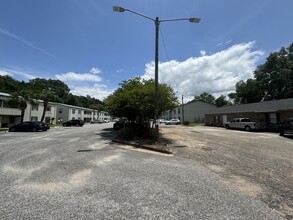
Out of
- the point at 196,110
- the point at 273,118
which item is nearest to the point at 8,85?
the point at 196,110

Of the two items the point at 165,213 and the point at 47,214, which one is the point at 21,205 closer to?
the point at 47,214

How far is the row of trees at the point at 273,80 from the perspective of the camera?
4306cm

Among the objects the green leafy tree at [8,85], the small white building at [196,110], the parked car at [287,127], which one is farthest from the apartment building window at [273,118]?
the green leafy tree at [8,85]

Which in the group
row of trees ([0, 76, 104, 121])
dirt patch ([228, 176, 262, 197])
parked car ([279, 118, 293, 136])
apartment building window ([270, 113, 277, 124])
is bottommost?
dirt patch ([228, 176, 262, 197])

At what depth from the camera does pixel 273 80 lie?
45312 millimetres

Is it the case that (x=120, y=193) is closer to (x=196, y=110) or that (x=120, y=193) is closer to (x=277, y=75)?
(x=277, y=75)

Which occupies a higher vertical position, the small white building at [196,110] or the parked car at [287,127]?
the small white building at [196,110]

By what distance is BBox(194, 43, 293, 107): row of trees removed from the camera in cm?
4306

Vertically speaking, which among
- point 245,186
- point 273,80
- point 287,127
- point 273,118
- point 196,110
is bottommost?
point 245,186

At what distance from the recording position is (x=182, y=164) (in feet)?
23.9

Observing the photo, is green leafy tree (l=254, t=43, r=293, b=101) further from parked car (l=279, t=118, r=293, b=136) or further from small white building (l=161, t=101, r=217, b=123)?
parked car (l=279, t=118, r=293, b=136)

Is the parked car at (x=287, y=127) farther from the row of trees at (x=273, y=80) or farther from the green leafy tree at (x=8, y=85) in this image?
the green leafy tree at (x=8, y=85)

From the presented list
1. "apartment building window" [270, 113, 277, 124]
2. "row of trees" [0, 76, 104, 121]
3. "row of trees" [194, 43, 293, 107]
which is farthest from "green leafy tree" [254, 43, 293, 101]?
"row of trees" [0, 76, 104, 121]

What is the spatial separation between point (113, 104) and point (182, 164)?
11.8 meters
